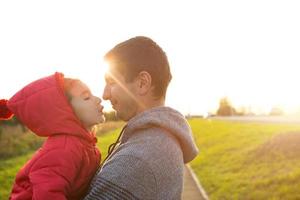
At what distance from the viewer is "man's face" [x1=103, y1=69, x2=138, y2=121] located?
2.90 meters

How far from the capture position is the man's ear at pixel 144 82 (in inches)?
113

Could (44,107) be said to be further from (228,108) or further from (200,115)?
(200,115)

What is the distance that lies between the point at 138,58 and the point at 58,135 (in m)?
0.68

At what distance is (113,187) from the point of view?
2.52 metres

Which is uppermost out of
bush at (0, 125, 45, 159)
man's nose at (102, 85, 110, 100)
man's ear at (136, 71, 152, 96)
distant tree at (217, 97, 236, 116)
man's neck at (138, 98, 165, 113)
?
man's ear at (136, 71, 152, 96)

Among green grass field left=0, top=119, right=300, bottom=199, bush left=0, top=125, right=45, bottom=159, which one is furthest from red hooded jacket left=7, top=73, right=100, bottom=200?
bush left=0, top=125, right=45, bottom=159

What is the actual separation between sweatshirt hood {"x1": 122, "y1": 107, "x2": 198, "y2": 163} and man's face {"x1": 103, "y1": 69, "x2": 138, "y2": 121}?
0.44 ft

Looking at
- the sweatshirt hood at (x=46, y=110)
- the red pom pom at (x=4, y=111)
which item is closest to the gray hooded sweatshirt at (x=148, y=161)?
the sweatshirt hood at (x=46, y=110)

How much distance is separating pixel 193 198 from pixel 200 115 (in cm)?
11080

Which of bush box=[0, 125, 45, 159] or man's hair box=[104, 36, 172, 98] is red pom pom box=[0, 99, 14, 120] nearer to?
man's hair box=[104, 36, 172, 98]

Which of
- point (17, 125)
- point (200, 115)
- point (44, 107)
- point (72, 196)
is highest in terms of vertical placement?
point (44, 107)

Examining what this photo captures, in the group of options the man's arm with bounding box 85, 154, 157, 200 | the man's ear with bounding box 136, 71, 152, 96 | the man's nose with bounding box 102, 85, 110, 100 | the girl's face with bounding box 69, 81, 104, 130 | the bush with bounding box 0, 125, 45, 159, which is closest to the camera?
the man's arm with bounding box 85, 154, 157, 200

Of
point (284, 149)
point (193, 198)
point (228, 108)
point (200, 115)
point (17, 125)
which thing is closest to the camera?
point (193, 198)

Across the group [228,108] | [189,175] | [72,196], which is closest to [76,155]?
[72,196]
